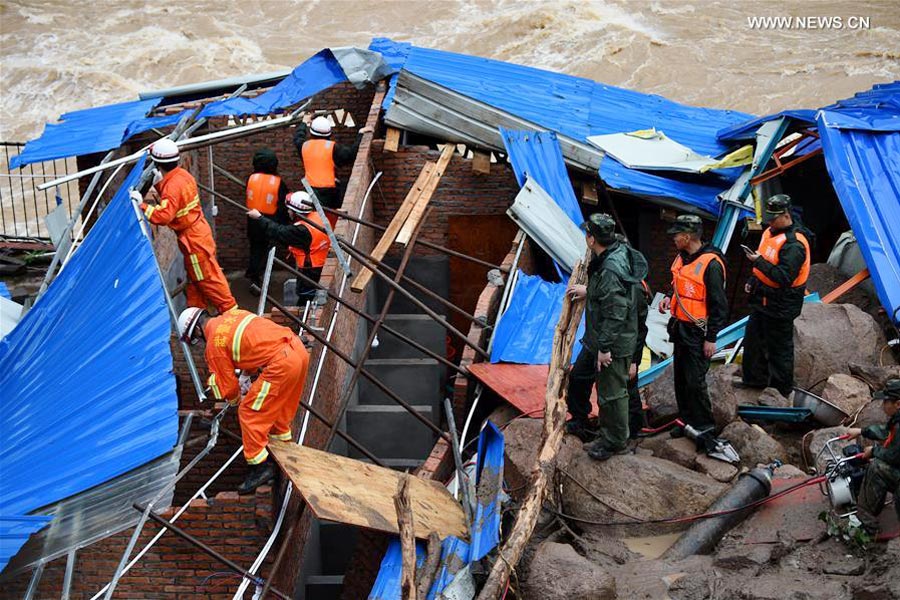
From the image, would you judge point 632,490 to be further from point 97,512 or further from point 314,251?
point 314,251

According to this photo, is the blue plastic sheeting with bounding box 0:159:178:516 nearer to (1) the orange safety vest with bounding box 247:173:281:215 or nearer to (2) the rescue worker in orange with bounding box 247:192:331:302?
(2) the rescue worker in orange with bounding box 247:192:331:302

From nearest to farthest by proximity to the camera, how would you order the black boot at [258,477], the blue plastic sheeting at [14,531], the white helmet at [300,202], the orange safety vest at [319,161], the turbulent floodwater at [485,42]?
1. the blue plastic sheeting at [14,531]
2. the black boot at [258,477]
3. the white helmet at [300,202]
4. the orange safety vest at [319,161]
5. the turbulent floodwater at [485,42]

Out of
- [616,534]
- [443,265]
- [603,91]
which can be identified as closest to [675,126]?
[603,91]

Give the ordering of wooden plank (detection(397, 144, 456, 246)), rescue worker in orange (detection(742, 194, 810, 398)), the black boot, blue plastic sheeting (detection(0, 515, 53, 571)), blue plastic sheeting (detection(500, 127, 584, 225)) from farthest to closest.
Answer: blue plastic sheeting (detection(500, 127, 584, 225))
wooden plank (detection(397, 144, 456, 246))
rescue worker in orange (detection(742, 194, 810, 398))
the black boot
blue plastic sheeting (detection(0, 515, 53, 571))

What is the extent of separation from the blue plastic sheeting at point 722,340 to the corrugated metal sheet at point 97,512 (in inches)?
182

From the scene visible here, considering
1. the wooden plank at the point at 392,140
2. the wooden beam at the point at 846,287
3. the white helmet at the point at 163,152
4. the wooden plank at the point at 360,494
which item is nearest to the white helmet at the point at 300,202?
the white helmet at the point at 163,152

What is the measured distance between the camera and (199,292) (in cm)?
916

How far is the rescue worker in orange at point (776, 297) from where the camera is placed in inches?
327

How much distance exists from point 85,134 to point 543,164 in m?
5.31

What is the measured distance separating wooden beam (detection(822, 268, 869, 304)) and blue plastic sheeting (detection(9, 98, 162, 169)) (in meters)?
7.75

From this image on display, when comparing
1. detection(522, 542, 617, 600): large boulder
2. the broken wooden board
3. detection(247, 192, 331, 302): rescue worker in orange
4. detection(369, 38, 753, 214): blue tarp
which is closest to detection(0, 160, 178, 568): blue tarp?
detection(247, 192, 331, 302): rescue worker in orange

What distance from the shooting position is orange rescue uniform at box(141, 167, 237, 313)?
8.76 meters

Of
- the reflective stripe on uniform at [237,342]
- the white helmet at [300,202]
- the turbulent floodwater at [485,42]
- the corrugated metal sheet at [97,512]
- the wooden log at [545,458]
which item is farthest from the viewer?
the turbulent floodwater at [485,42]

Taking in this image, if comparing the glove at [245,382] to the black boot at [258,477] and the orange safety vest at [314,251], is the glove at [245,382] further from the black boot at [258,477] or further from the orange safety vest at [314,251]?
the orange safety vest at [314,251]
